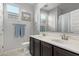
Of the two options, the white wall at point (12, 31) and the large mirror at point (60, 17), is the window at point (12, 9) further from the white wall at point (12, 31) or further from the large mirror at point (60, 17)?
the large mirror at point (60, 17)

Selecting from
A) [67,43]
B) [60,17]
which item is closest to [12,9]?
[60,17]

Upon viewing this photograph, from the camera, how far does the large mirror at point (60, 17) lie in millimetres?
1839

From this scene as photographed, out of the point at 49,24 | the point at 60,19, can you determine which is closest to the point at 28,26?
the point at 49,24

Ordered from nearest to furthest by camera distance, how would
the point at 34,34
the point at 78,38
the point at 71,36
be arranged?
1. the point at 78,38
2. the point at 71,36
3. the point at 34,34

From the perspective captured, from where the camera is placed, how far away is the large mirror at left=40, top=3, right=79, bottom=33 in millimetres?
1839

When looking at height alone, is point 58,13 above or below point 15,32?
above

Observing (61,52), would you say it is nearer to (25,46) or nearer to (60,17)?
(60,17)

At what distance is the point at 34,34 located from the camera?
8.95ft

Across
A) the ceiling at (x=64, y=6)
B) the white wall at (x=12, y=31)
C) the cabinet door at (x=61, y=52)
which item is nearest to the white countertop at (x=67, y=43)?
the cabinet door at (x=61, y=52)

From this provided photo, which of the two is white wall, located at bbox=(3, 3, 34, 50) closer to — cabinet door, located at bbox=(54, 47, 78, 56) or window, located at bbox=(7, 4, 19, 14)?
window, located at bbox=(7, 4, 19, 14)

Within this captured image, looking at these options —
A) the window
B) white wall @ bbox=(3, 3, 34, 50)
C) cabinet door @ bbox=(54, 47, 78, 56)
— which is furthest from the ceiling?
cabinet door @ bbox=(54, 47, 78, 56)

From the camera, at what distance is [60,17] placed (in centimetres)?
219

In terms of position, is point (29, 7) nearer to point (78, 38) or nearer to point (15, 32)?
point (15, 32)

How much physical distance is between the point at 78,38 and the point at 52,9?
1.07 meters
